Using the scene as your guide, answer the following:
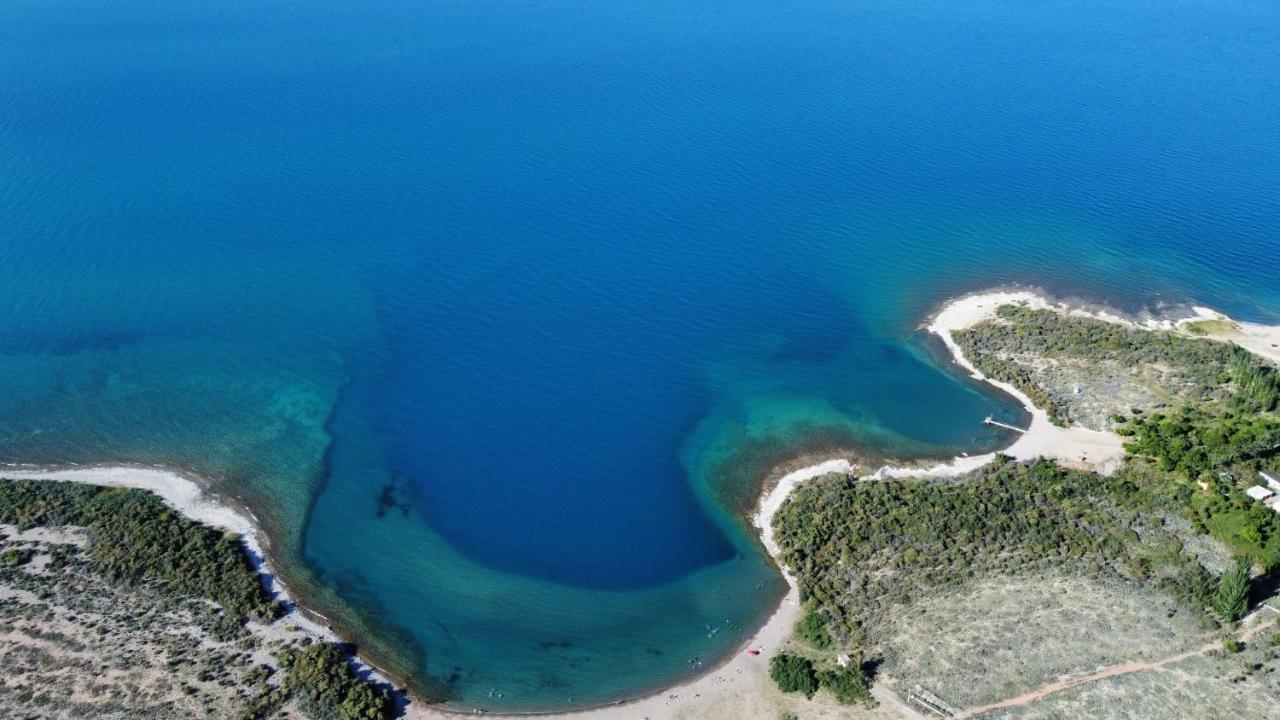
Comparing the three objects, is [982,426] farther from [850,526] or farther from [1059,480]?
[850,526]

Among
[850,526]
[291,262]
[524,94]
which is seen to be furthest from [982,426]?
[524,94]

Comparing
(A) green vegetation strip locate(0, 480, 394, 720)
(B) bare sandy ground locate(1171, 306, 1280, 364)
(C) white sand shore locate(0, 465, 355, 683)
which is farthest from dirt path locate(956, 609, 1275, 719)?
(C) white sand shore locate(0, 465, 355, 683)

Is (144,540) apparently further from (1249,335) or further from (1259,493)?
(1249,335)

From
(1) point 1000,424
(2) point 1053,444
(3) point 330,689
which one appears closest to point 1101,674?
(2) point 1053,444

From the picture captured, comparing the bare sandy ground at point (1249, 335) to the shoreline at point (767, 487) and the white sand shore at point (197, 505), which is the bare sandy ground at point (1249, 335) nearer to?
the shoreline at point (767, 487)

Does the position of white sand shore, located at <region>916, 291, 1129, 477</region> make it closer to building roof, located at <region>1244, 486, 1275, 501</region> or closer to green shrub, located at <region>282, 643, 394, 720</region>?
building roof, located at <region>1244, 486, 1275, 501</region>

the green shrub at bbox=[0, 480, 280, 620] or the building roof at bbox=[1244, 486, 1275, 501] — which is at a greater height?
the building roof at bbox=[1244, 486, 1275, 501]
